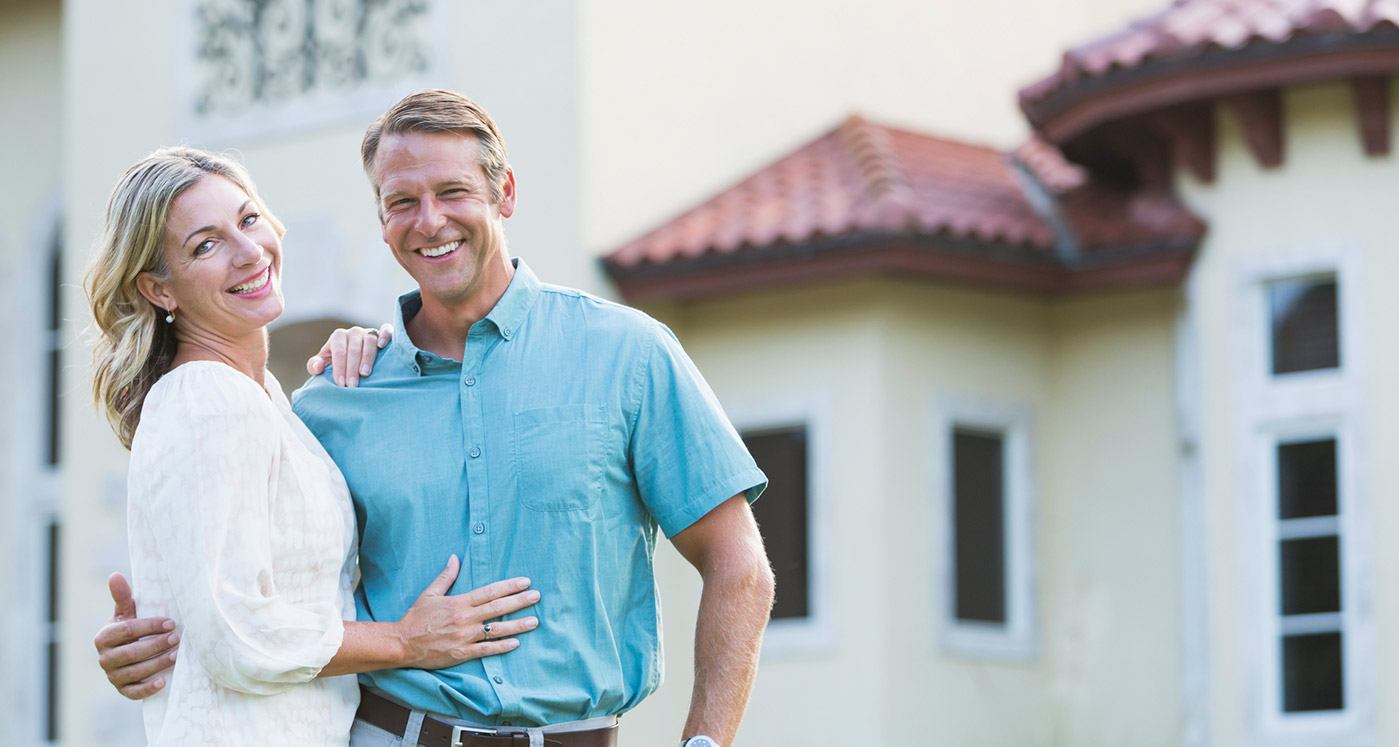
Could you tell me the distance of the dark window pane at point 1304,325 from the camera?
9.99 metres

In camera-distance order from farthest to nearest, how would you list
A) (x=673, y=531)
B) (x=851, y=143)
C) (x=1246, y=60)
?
(x=851, y=143) < (x=1246, y=60) < (x=673, y=531)

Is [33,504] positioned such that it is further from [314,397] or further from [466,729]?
[466,729]

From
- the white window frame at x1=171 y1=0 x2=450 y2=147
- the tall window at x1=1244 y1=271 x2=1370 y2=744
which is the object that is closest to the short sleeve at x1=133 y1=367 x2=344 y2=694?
the tall window at x1=1244 y1=271 x2=1370 y2=744

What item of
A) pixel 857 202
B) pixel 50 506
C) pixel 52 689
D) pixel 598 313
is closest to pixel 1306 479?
pixel 857 202

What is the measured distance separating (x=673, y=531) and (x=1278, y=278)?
6811 mm

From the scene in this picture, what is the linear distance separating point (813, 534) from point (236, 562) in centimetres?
715

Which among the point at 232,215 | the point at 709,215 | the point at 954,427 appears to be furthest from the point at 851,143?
the point at 232,215

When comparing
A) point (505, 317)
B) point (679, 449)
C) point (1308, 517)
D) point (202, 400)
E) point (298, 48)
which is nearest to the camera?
point (202, 400)

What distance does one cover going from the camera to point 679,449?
388 centimetres

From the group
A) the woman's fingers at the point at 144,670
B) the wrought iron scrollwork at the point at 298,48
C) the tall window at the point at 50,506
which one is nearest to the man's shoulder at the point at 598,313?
the woman's fingers at the point at 144,670

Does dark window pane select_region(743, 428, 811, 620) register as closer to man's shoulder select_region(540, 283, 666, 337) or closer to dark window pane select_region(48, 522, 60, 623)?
dark window pane select_region(48, 522, 60, 623)

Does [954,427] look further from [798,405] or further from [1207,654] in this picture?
[1207,654]

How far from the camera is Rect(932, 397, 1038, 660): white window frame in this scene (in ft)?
35.0

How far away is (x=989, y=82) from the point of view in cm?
1297
